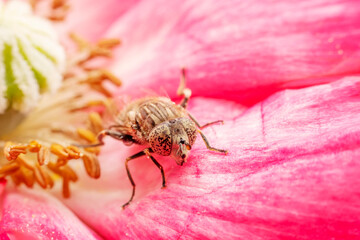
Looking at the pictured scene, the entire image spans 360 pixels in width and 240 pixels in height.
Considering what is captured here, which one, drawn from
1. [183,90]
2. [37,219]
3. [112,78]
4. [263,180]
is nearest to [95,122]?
[112,78]

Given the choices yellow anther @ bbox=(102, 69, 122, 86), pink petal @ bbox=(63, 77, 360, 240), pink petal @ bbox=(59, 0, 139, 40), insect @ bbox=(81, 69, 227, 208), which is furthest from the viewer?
pink petal @ bbox=(59, 0, 139, 40)

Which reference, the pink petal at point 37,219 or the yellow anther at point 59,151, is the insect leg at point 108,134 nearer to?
the yellow anther at point 59,151

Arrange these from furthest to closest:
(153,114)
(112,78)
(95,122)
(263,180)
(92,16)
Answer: (92,16), (112,78), (95,122), (153,114), (263,180)

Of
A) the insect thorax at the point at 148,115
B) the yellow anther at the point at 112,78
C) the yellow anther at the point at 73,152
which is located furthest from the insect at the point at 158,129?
the yellow anther at the point at 112,78

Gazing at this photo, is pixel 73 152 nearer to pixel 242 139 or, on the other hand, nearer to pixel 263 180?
pixel 242 139

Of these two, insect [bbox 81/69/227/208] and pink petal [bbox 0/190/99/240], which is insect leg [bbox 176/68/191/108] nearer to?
insect [bbox 81/69/227/208]

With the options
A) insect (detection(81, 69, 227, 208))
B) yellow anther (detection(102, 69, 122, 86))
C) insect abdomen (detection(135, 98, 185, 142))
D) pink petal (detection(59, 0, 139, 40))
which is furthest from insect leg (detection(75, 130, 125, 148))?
pink petal (detection(59, 0, 139, 40))
